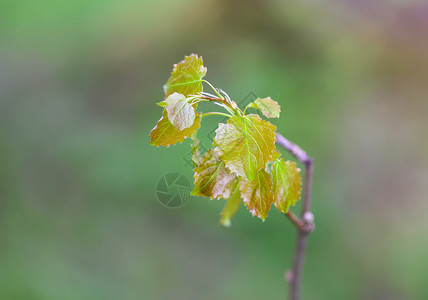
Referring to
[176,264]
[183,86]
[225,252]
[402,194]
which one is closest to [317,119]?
[402,194]

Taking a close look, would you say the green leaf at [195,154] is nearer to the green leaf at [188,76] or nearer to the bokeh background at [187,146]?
the green leaf at [188,76]

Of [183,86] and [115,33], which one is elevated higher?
[115,33]

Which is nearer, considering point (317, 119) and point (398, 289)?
point (398, 289)

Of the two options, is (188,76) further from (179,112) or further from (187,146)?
(187,146)

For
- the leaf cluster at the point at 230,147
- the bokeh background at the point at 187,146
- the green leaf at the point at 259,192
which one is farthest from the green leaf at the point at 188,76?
the bokeh background at the point at 187,146

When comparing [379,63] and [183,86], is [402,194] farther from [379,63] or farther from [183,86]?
[183,86]

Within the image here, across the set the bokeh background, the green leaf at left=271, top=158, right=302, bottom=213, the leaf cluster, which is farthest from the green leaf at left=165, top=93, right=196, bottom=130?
the bokeh background
